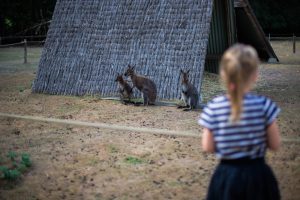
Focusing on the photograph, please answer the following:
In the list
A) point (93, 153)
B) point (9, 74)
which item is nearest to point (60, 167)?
point (93, 153)

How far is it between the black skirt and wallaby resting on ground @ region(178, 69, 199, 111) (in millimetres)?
6178

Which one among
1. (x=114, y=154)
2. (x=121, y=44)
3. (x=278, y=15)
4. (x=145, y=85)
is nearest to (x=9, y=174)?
(x=114, y=154)

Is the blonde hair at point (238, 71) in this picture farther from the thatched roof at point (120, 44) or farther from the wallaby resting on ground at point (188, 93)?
the thatched roof at point (120, 44)

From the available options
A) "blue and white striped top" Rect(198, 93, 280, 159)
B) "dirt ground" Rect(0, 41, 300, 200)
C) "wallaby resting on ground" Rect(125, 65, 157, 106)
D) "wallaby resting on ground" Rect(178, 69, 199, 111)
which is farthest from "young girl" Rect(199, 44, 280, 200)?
"wallaby resting on ground" Rect(125, 65, 157, 106)

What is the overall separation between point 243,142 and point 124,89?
7.25 meters

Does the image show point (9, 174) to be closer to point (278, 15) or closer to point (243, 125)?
point (243, 125)

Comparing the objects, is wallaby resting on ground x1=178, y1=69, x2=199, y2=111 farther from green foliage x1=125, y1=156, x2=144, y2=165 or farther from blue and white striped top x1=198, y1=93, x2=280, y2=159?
blue and white striped top x1=198, y1=93, x2=280, y2=159

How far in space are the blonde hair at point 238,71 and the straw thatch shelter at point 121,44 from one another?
22.8 feet

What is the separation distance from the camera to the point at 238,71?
7.80 ft

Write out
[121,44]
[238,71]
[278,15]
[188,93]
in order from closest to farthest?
[238,71], [188,93], [121,44], [278,15]

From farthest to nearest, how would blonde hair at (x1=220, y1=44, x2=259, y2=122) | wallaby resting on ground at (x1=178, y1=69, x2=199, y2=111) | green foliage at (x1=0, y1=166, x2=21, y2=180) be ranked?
wallaby resting on ground at (x1=178, y1=69, x2=199, y2=111), green foliage at (x1=0, y1=166, x2=21, y2=180), blonde hair at (x1=220, y1=44, x2=259, y2=122)

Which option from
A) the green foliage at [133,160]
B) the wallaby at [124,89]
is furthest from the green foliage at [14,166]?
the wallaby at [124,89]

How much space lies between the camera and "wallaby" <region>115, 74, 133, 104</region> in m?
9.74

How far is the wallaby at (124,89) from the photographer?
9.74 m
